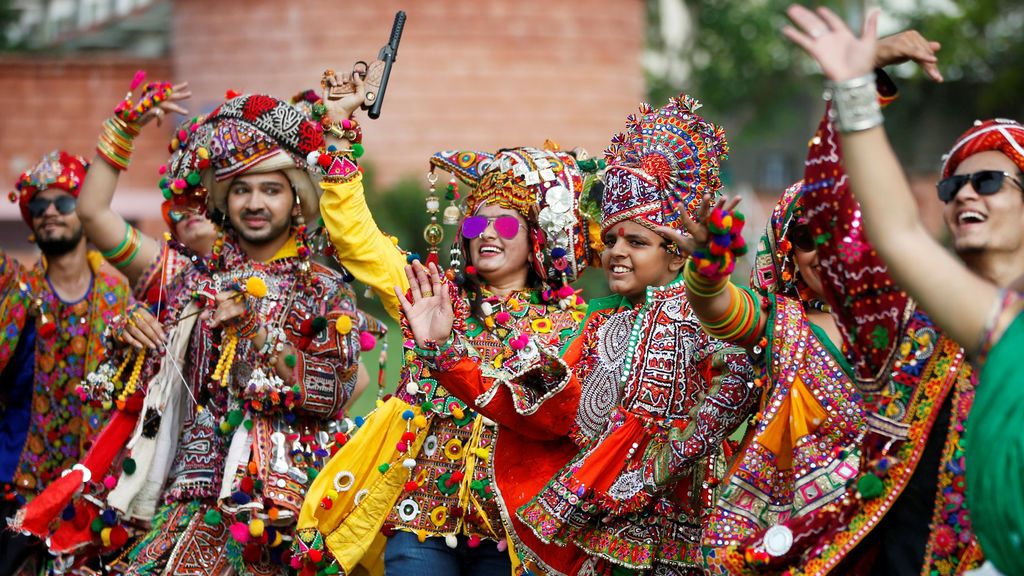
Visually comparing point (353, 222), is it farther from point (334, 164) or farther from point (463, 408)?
point (463, 408)

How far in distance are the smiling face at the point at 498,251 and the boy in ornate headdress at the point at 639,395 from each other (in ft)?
1.51

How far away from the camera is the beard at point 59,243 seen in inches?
285

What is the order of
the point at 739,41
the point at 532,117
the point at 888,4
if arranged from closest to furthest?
the point at 532,117 → the point at 888,4 → the point at 739,41

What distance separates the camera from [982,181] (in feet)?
13.6

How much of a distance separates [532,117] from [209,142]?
62.5 feet

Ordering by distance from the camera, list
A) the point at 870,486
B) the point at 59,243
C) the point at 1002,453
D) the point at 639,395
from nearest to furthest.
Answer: the point at 1002,453, the point at 870,486, the point at 639,395, the point at 59,243

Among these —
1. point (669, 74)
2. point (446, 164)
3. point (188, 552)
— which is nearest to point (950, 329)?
point (446, 164)

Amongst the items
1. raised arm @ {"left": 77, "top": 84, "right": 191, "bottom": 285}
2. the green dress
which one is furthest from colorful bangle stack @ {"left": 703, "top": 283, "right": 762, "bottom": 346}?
raised arm @ {"left": 77, "top": 84, "right": 191, "bottom": 285}

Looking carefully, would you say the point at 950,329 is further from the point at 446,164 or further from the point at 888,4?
the point at 888,4

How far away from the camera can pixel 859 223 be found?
160 inches

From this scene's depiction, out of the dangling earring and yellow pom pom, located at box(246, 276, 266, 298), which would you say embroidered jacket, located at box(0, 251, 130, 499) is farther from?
the dangling earring

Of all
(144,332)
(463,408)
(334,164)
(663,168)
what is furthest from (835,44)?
(144,332)

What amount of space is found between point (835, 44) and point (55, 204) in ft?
16.3

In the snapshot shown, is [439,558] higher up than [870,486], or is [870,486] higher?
[870,486]
